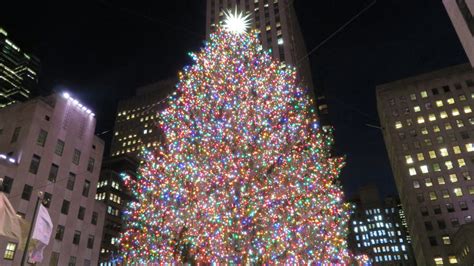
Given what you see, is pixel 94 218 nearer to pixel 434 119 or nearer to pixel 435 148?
pixel 435 148

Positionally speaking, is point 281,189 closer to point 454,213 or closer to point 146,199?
point 146,199

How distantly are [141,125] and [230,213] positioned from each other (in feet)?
335

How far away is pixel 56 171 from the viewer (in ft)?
99.3

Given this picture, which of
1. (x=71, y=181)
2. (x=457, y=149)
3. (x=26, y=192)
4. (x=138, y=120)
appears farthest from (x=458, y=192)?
(x=138, y=120)

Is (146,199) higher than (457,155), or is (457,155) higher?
(457,155)

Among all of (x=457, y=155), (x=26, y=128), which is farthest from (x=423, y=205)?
(x=26, y=128)

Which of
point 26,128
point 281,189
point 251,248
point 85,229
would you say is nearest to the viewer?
point 251,248

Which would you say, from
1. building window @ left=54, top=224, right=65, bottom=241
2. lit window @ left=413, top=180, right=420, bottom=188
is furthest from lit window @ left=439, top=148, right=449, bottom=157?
building window @ left=54, top=224, right=65, bottom=241

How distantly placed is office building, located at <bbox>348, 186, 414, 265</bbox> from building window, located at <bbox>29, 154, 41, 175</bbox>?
450ft

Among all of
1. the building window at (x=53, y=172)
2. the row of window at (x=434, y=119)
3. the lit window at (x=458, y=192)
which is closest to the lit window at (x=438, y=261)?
the lit window at (x=458, y=192)

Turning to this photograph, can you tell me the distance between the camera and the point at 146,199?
60.5ft

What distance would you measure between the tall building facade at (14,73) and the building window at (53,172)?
556ft

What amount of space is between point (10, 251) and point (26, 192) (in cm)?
Answer: 443

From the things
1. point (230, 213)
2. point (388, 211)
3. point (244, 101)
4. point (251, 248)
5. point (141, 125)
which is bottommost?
point (251, 248)
